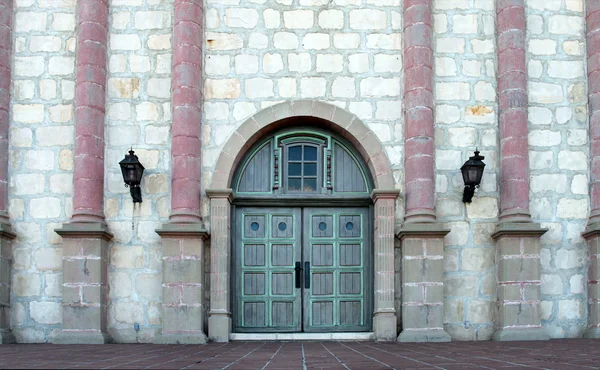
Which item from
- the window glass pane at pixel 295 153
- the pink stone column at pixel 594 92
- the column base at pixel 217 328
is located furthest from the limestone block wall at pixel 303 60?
the pink stone column at pixel 594 92

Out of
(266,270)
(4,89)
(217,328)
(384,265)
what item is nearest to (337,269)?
(384,265)

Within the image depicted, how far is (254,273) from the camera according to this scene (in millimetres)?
12188

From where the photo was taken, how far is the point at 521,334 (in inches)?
445

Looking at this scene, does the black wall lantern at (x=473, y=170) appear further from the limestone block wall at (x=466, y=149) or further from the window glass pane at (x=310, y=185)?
the window glass pane at (x=310, y=185)

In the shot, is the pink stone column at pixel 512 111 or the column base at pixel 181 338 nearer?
the column base at pixel 181 338

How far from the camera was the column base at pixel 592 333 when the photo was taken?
1137 cm

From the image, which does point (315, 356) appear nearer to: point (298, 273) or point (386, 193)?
point (298, 273)

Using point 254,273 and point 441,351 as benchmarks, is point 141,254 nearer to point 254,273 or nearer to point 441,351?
point 254,273

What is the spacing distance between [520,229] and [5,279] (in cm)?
684

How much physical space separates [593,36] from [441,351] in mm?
5437

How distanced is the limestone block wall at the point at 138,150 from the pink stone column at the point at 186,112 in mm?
232

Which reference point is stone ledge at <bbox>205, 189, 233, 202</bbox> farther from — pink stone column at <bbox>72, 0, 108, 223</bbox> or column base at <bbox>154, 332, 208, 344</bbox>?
column base at <bbox>154, 332, 208, 344</bbox>

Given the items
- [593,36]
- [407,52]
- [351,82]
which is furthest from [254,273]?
[593,36]

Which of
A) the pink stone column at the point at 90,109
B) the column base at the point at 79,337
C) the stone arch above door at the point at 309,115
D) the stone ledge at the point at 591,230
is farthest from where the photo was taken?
the stone arch above door at the point at 309,115
